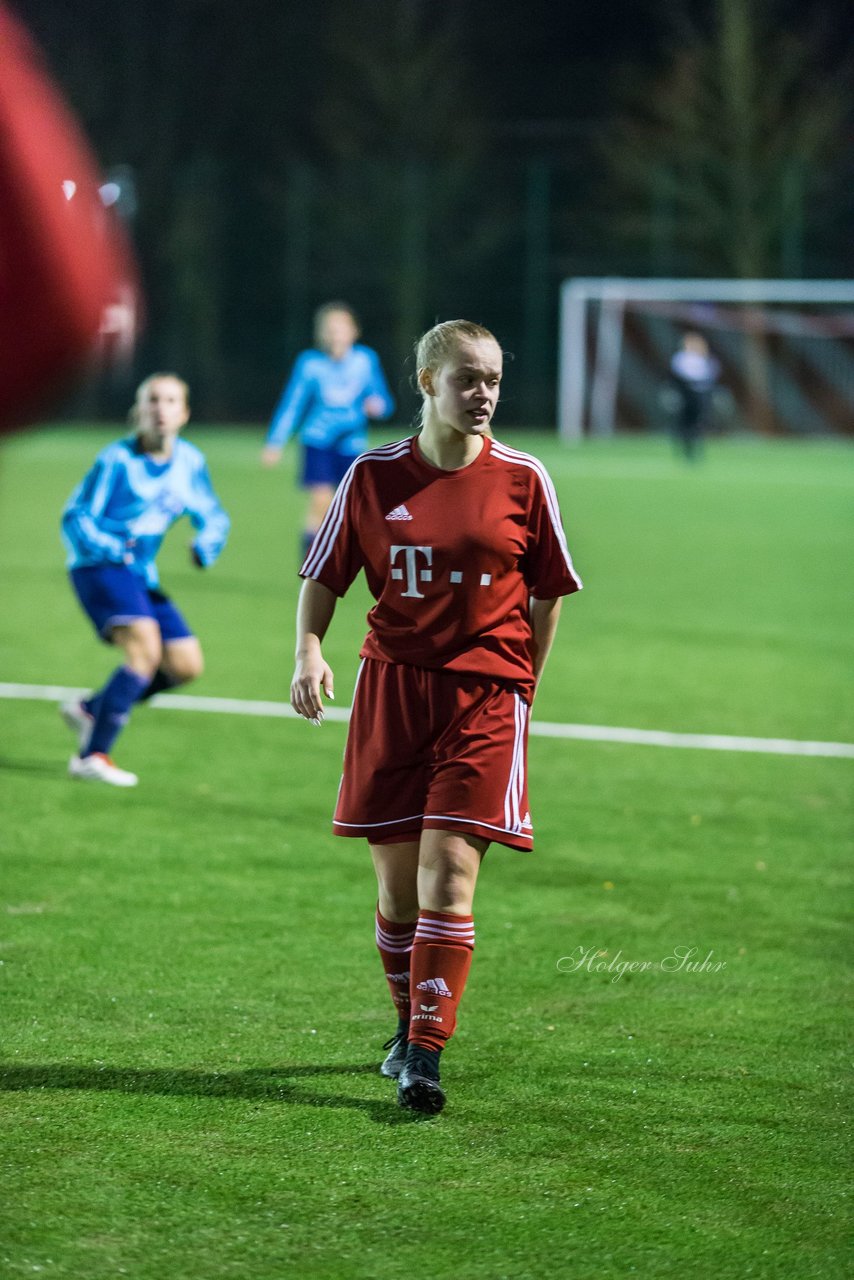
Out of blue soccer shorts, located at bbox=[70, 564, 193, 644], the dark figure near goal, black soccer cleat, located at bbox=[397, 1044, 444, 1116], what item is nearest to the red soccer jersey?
black soccer cleat, located at bbox=[397, 1044, 444, 1116]

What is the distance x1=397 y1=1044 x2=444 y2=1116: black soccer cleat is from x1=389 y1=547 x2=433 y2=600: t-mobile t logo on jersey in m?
1.02

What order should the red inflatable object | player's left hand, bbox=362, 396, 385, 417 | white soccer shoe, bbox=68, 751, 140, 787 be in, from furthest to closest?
player's left hand, bbox=362, 396, 385, 417
white soccer shoe, bbox=68, 751, 140, 787
the red inflatable object

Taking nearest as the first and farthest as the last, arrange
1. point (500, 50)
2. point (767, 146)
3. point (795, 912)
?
point (795, 912) → point (767, 146) → point (500, 50)

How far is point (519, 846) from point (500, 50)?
5407 centimetres

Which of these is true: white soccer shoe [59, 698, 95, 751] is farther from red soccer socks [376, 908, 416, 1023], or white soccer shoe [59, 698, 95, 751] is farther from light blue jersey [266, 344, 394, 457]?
light blue jersey [266, 344, 394, 457]

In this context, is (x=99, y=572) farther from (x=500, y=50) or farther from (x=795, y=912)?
(x=500, y=50)

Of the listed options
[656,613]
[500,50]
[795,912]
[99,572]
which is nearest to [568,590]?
[795,912]

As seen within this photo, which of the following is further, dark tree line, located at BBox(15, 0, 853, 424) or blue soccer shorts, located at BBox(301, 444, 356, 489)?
dark tree line, located at BBox(15, 0, 853, 424)

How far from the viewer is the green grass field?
3.34 meters

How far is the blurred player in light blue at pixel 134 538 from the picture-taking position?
721cm

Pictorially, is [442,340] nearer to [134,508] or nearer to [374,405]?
[134,508]

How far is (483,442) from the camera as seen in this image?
14.0 feet

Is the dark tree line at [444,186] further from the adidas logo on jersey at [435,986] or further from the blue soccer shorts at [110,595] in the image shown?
the adidas logo on jersey at [435,986]

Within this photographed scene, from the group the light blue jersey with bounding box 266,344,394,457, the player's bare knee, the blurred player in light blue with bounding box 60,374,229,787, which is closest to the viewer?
the blurred player in light blue with bounding box 60,374,229,787
